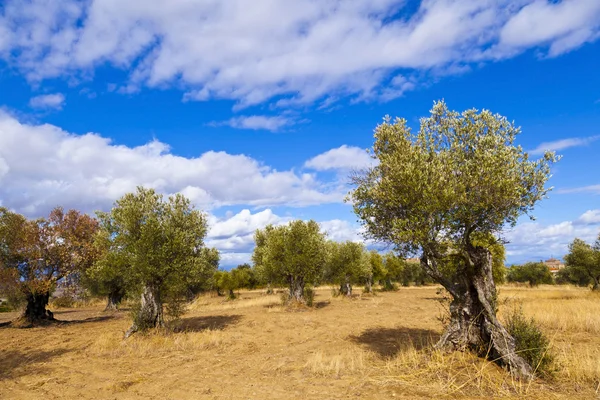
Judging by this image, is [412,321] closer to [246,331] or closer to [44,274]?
[246,331]

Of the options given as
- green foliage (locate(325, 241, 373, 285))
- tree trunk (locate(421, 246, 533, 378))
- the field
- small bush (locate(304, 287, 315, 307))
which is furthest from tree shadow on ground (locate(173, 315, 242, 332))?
green foliage (locate(325, 241, 373, 285))

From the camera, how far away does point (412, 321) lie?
27.6 m

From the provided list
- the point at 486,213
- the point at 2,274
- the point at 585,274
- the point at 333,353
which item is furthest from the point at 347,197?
the point at 585,274

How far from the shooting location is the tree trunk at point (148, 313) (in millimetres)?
22344

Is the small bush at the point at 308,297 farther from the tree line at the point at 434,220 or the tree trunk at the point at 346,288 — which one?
the tree line at the point at 434,220

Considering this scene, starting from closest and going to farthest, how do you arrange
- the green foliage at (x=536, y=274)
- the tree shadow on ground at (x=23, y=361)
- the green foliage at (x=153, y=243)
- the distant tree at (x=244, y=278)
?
the tree shadow on ground at (x=23, y=361) < the green foliage at (x=153, y=243) < the distant tree at (x=244, y=278) < the green foliage at (x=536, y=274)

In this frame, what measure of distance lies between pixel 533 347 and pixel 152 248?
20.8 m

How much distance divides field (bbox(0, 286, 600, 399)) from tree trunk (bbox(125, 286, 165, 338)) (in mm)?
1138

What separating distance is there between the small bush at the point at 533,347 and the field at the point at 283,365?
1.40ft

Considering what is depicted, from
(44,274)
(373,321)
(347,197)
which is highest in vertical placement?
(347,197)

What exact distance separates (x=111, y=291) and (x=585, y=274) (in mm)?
69365

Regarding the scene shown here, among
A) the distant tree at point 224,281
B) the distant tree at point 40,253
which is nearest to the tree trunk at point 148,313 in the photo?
the distant tree at point 40,253

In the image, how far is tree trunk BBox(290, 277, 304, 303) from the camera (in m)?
40.2

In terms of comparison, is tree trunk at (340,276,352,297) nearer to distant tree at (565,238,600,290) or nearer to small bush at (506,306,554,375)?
distant tree at (565,238,600,290)
